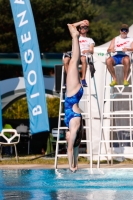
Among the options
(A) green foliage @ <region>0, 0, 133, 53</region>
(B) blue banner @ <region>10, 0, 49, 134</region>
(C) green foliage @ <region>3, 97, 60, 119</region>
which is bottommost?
(C) green foliage @ <region>3, 97, 60, 119</region>

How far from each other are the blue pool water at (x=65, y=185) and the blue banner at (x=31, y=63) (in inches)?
80.2

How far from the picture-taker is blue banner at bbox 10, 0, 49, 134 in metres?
15.4

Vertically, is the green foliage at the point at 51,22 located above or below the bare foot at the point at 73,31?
below

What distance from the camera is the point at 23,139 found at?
74.2 ft

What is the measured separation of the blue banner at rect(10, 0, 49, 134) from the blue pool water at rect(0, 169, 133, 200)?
2.04 m

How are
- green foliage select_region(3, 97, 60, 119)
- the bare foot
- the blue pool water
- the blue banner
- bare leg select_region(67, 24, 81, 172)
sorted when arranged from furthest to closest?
green foliage select_region(3, 97, 60, 119), the blue banner, the blue pool water, the bare foot, bare leg select_region(67, 24, 81, 172)

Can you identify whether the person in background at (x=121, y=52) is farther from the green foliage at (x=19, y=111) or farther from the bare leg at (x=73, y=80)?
the green foliage at (x=19, y=111)

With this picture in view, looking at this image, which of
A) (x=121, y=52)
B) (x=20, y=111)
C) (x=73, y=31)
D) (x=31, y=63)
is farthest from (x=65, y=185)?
(x=20, y=111)

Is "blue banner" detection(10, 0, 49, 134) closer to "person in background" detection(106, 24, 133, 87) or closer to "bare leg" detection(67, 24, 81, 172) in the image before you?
"person in background" detection(106, 24, 133, 87)

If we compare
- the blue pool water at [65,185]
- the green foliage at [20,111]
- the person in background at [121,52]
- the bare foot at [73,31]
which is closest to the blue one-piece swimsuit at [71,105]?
the bare foot at [73,31]

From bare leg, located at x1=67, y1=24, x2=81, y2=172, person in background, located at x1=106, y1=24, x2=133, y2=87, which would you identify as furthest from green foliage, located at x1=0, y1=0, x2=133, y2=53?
bare leg, located at x1=67, y1=24, x2=81, y2=172

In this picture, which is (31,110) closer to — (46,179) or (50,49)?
Result: (46,179)

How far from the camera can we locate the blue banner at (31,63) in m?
15.4

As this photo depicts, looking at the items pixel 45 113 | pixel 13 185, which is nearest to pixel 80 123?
pixel 13 185
